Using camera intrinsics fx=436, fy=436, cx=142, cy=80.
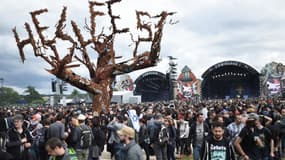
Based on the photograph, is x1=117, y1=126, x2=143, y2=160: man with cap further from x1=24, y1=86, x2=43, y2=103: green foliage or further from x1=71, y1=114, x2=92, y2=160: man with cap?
x1=24, y1=86, x2=43, y2=103: green foliage

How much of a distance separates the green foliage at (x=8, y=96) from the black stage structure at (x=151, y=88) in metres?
53.5

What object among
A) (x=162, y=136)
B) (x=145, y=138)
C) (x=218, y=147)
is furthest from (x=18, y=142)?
(x=145, y=138)

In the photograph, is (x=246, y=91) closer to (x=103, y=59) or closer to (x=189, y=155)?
(x=103, y=59)

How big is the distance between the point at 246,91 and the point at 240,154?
64681 mm

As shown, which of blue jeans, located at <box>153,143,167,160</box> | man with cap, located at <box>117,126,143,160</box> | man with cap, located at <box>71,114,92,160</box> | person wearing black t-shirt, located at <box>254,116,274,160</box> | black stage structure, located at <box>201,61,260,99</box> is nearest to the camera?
man with cap, located at <box>117,126,143,160</box>

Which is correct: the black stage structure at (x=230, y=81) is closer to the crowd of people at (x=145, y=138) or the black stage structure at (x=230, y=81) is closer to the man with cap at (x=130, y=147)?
the crowd of people at (x=145, y=138)

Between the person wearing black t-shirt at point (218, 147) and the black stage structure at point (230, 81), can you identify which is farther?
the black stage structure at point (230, 81)

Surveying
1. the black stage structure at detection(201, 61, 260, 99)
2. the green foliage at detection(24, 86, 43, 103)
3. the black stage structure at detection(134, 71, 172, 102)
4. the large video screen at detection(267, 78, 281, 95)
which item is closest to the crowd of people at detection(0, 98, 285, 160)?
the large video screen at detection(267, 78, 281, 95)

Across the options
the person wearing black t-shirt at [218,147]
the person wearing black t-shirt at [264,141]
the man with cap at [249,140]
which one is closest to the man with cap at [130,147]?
the person wearing black t-shirt at [218,147]

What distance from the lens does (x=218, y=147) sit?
235 inches

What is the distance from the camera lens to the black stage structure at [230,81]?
6488 cm

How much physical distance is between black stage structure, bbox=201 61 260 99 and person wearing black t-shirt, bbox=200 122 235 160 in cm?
5830

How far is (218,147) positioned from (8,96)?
12114cm

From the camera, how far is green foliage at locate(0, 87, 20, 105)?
117925 mm
